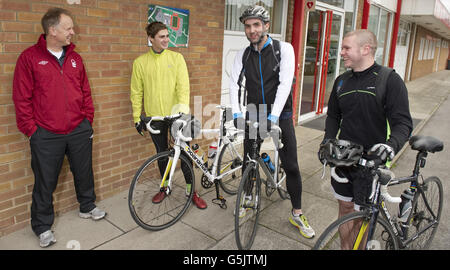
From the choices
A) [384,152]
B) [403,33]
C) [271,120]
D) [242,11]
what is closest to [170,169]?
[271,120]

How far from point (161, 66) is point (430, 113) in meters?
9.68

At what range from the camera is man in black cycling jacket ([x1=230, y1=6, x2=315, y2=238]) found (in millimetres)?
2975

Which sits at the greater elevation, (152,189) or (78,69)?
(78,69)

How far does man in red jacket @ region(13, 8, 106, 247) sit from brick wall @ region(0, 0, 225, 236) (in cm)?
20

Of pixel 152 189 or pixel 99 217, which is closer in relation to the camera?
pixel 99 217

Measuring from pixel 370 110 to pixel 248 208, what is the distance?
1.35m

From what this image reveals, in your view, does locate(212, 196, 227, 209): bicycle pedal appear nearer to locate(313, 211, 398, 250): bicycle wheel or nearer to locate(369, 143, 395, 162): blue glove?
locate(313, 211, 398, 250): bicycle wheel

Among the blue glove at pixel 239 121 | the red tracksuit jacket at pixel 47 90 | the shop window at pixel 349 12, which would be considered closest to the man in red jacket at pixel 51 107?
the red tracksuit jacket at pixel 47 90

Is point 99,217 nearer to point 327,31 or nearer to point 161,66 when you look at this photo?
point 161,66

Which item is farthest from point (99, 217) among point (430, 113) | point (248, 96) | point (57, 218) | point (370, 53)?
point (430, 113)

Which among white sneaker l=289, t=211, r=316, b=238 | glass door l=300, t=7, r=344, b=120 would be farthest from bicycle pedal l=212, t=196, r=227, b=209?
glass door l=300, t=7, r=344, b=120

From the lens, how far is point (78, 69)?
311 centimetres

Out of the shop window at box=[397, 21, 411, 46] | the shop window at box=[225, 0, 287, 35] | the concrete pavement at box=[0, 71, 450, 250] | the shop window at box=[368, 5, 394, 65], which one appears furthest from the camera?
the shop window at box=[397, 21, 411, 46]

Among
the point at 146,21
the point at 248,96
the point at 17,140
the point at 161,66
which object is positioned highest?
the point at 146,21
